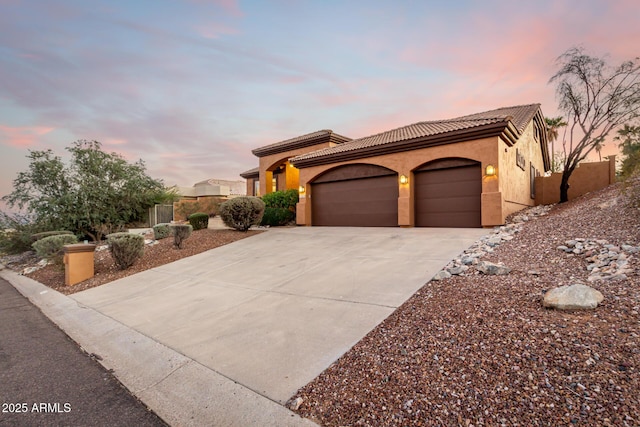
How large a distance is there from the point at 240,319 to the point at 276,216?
12469mm

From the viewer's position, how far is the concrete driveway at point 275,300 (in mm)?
3088

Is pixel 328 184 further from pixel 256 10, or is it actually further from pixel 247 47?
pixel 256 10

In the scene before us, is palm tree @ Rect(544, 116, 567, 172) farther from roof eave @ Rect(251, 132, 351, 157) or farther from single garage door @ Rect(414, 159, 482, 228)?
single garage door @ Rect(414, 159, 482, 228)

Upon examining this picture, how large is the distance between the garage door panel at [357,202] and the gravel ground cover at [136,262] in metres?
4.44

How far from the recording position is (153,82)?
12570mm

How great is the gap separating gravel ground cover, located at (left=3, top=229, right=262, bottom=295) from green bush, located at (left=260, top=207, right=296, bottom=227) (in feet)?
11.4

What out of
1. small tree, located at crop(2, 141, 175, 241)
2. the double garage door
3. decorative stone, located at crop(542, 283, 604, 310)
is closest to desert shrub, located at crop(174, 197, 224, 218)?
small tree, located at crop(2, 141, 175, 241)

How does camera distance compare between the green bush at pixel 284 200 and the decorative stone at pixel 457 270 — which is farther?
the green bush at pixel 284 200

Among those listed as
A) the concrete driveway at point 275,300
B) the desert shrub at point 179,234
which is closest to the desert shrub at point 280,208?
the desert shrub at point 179,234

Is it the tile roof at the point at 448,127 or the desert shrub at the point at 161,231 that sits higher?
the tile roof at the point at 448,127

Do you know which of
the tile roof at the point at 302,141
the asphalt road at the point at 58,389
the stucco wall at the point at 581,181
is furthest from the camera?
the tile roof at the point at 302,141

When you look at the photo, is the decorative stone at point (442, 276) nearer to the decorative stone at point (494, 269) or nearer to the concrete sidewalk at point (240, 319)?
the concrete sidewalk at point (240, 319)

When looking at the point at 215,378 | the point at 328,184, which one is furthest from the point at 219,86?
the point at 215,378

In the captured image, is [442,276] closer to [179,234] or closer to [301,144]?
[179,234]
